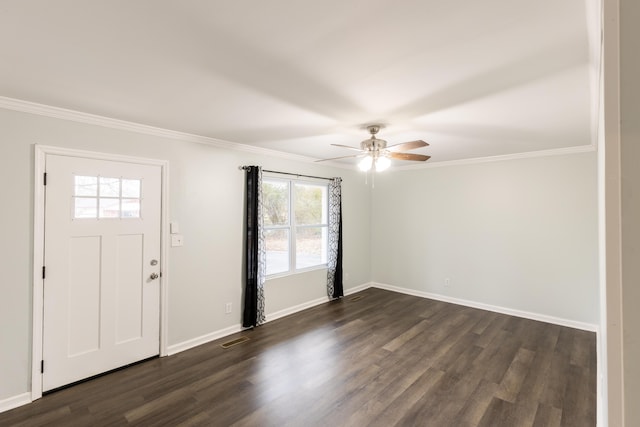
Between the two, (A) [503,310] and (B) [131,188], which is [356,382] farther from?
(A) [503,310]

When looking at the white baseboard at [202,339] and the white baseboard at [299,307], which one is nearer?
the white baseboard at [202,339]

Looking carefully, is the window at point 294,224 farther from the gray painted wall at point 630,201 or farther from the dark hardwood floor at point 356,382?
the gray painted wall at point 630,201

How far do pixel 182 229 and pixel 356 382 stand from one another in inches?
96.9

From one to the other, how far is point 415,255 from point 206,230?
3.73m

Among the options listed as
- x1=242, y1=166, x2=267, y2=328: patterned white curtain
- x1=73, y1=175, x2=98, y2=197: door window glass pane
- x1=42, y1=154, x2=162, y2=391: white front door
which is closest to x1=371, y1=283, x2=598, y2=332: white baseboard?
x1=242, y1=166, x2=267, y2=328: patterned white curtain

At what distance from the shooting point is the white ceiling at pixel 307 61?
4.44 ft

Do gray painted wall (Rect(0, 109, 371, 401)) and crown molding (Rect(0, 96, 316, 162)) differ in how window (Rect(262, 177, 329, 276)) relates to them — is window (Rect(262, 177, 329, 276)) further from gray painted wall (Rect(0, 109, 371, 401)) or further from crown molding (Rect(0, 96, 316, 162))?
crown molding (Rect(0, 96, 316, 162))

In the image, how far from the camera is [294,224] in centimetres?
472

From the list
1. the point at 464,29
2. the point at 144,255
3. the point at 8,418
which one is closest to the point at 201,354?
the point at 144,255

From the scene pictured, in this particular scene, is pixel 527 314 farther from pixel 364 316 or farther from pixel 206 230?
pixel 206 230

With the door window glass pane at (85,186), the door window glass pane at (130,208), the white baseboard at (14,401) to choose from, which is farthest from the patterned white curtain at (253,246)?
the white baseboard at (14,401)

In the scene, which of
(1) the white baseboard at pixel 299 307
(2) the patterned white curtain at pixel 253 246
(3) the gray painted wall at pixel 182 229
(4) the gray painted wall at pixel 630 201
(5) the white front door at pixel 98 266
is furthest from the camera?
(1) the white baseboard at pixel 299 307

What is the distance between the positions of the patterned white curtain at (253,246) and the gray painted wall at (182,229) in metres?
0.10

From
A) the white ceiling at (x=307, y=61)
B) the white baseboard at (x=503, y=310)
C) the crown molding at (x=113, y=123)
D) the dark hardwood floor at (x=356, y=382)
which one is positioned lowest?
the dark hardwood floor at (x=356, y=382)
